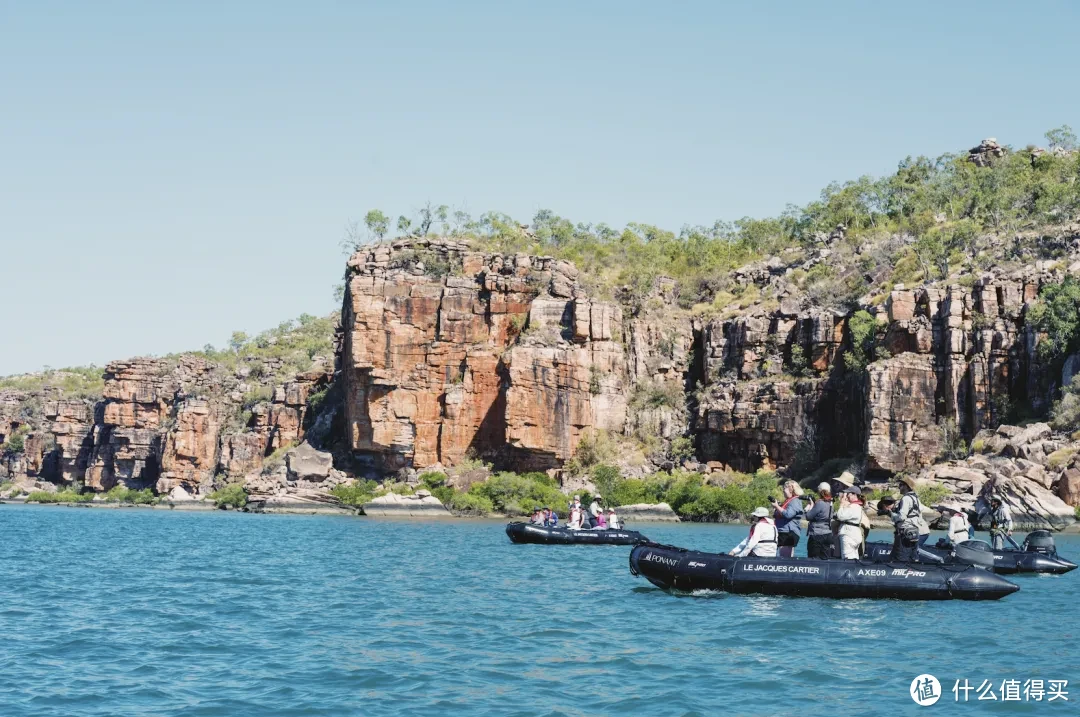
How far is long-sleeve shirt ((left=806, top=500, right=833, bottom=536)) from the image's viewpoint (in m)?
29.7

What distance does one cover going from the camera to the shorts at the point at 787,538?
3031 centimetres

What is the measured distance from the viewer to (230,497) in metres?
116

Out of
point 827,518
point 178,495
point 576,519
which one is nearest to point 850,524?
point 827,518

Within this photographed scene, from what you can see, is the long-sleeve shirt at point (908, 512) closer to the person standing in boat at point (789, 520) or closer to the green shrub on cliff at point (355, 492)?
the person standing in boat at point (789, 520)

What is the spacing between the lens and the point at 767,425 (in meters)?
96.2

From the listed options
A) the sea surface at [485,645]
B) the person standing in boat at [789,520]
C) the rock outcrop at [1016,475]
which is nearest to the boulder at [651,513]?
the rock outcrop at [1016,475]

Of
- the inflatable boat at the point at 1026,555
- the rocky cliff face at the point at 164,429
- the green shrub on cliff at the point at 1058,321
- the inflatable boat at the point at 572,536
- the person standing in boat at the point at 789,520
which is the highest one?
the green shrub on cliff at the point at 1058,321

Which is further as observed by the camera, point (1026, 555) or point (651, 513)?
point (651, 513)

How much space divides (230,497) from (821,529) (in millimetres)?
94320

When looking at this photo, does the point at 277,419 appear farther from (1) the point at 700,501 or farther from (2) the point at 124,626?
(2) the point at 124,626

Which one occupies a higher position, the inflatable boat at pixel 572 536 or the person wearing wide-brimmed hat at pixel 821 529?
the person wearing wide-brimmed hat at pixel 821 529

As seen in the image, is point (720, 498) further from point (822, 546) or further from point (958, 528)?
point (822, 546)

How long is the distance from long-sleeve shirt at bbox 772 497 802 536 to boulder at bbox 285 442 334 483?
261 feet

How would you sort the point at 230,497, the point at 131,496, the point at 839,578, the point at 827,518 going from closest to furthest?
the point at 839,578 < the point at 827,518 < the point at 230,497 < the point at 131,496
